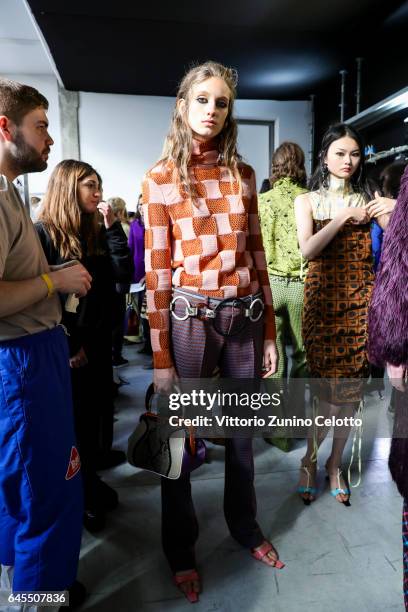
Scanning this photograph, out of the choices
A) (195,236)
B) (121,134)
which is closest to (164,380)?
(195,236)

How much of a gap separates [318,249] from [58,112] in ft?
21.4

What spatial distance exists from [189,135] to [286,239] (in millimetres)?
1192

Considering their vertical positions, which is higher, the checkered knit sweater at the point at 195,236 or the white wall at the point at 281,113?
the white wall at the point at 281,113

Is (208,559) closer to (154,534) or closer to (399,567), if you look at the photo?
(154,534)

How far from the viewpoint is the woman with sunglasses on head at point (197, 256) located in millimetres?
1413

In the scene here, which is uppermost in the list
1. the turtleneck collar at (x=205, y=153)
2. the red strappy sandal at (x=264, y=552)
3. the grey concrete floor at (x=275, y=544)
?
the turtleneck collar at (x=205, y=153)

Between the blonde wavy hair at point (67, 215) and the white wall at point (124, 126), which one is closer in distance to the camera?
the blonde wavy hair at point (67, 215)

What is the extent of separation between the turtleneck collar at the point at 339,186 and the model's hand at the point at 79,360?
1283mm

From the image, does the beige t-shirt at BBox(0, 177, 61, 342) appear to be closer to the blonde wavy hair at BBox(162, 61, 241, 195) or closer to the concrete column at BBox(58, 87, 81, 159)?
the blonde wavy hair at BBox(162, 61, 241, 195)

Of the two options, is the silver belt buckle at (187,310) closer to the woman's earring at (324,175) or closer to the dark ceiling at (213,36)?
the woman's earring at (324,175)

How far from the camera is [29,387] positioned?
1.17 m

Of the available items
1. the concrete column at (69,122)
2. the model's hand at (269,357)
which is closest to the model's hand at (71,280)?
the model's hand at (269,357)

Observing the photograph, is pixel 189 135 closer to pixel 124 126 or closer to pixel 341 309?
pixel 341 309

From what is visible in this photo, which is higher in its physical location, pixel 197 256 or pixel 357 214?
pixel 357 214
